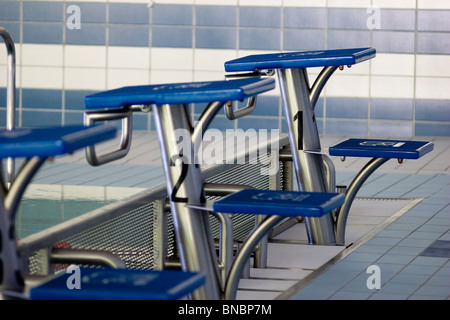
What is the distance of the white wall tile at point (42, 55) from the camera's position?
28.3ft

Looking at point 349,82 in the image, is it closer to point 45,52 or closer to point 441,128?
point 441,128

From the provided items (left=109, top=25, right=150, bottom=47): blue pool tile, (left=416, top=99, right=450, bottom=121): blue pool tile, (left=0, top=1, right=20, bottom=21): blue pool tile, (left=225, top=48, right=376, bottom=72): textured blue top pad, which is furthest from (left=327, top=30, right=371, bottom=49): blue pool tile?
(left=225, top=48, right=376, bottom=72): textured blue top pad

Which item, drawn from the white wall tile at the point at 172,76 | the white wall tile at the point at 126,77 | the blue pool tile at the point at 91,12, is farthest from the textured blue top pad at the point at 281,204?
the blue pool tile at the point at 91,12

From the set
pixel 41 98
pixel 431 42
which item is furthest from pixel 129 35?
pixel 431 42

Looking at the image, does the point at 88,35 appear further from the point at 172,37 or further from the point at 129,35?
the point at 172,37

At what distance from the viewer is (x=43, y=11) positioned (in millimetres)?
8664

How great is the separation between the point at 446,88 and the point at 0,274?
6.40m

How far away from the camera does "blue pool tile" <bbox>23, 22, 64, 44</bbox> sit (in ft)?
28.3

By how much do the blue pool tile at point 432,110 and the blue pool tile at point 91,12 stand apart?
312 centimetres

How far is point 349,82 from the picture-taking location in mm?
8227

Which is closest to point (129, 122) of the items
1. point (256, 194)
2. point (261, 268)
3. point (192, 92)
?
point (192, 92)

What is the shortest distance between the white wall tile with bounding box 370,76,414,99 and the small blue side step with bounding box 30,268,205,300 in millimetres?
6025

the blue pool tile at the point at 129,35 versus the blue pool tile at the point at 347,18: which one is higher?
the blue pool tile at the point at 347,18

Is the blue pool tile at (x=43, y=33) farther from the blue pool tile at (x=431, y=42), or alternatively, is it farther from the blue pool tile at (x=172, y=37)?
the blue pool tile at (x=431, y=42)
